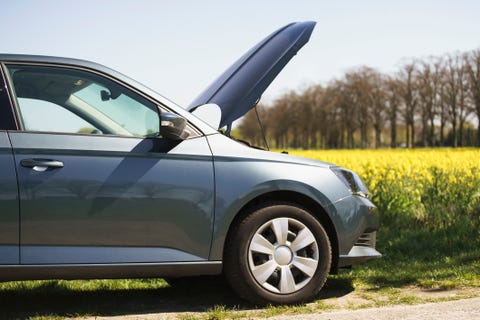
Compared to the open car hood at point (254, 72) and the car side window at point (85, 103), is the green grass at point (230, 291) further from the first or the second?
the open car hood at point (254, 72)

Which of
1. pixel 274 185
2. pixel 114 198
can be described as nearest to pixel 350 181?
pixel 274 185

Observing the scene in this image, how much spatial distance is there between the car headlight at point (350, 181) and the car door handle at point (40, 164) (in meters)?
1.94

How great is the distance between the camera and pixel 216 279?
5723 mm

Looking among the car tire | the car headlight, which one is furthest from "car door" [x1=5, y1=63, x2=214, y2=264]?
the car headlight

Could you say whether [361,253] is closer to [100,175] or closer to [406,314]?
[406,314]

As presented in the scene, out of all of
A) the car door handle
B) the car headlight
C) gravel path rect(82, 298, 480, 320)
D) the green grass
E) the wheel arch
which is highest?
the car door handle

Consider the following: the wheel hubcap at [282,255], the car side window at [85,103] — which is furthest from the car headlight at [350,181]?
the car side window at [85,103]

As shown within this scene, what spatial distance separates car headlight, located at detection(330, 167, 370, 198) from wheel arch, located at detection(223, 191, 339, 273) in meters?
0.30

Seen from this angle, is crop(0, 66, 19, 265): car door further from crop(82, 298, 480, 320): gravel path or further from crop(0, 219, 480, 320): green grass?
crop(82, 298, 480, 320): gravel path

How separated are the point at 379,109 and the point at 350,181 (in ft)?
218

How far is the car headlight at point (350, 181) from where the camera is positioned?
482 centimetres

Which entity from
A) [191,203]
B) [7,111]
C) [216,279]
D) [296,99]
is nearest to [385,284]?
[216,279]

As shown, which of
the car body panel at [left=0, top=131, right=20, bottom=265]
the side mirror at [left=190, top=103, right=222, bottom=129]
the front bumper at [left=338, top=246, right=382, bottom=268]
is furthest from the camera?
the side mirror at [left=190, top=103, right=222, bottom=129]

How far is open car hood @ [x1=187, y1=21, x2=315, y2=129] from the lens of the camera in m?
5.43
